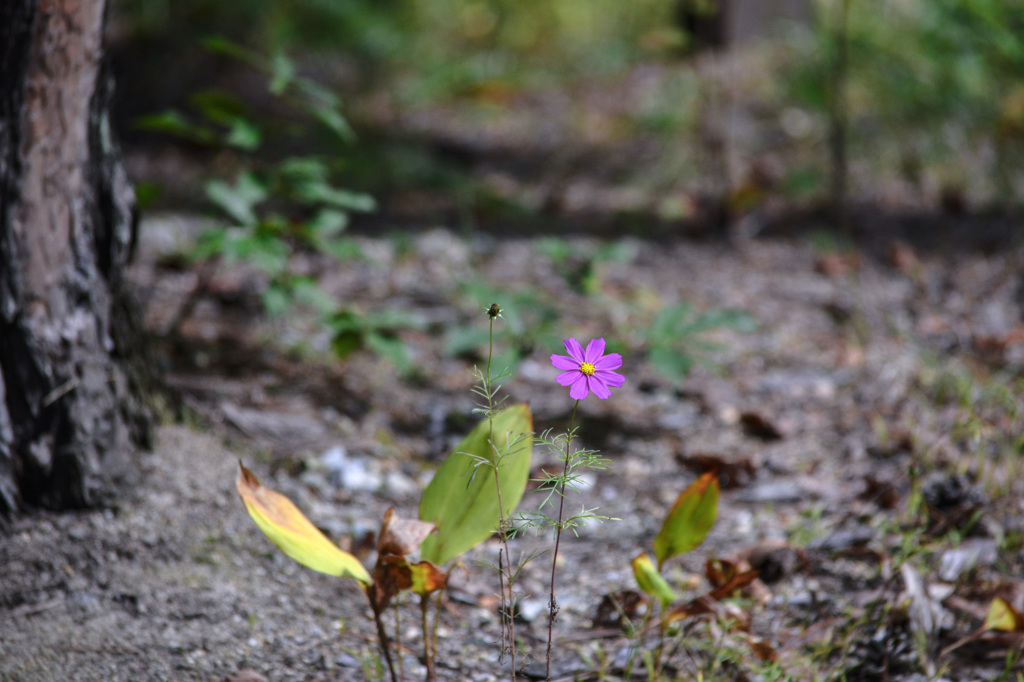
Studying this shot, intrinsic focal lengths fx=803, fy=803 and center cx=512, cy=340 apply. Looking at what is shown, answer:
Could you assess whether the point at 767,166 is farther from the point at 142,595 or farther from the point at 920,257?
the point at 142,595

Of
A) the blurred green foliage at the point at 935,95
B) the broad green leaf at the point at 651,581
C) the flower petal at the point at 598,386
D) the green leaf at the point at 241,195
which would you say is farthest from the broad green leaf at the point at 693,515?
the blurred green foliage at the point at 935,95

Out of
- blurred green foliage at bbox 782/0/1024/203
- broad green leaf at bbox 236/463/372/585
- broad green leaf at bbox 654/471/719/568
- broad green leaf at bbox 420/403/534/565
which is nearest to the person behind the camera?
broad green leaf at bbox 236/463/372/585

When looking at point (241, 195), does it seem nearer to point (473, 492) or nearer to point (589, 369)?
point (473, 492)

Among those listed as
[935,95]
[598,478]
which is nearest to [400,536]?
[598,478]

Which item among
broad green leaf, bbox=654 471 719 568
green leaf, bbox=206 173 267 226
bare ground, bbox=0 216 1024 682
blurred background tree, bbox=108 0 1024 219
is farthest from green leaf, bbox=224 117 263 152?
blurred background tree, bbox=108 0 1024 219

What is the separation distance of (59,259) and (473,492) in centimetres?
84

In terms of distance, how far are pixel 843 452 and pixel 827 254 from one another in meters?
1.49

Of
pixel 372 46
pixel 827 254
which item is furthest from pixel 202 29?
pixel 827 254

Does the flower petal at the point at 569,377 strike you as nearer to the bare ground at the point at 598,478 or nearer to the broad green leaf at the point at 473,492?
the broad green leaf at the point at 473,492

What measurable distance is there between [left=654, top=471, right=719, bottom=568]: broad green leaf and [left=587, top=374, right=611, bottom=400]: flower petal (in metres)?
0.38

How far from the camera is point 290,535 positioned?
3.52 ft

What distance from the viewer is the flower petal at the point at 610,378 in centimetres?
100

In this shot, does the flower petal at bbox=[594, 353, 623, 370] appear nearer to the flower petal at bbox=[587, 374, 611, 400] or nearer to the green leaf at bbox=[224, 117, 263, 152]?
the flower petal at bbox=[587, 374, 611, 400]

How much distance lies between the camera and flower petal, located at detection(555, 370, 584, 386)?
3.27 feet
